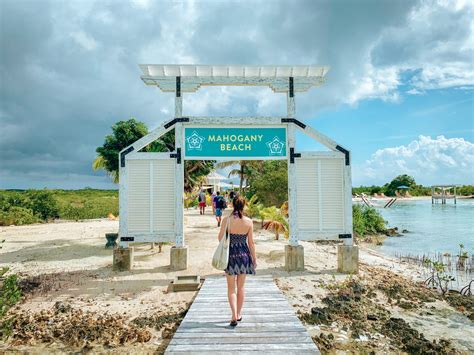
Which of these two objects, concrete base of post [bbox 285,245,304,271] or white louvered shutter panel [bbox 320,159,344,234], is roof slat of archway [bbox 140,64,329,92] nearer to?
white louvered shutter panel [bbox 320,159,344,234]

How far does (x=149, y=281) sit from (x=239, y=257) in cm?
379

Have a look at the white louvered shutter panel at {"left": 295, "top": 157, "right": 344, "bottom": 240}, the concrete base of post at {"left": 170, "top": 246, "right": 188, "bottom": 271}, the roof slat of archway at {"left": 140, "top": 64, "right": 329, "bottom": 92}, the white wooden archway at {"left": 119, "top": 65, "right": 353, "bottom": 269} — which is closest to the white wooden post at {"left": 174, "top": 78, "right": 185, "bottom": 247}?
the white wooden archway at {"left": 119, "top": 65, "right": 353, "bottom": 269}

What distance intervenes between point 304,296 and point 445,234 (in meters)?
19.3

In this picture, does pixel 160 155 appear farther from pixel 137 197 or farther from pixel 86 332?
pixel 86 332

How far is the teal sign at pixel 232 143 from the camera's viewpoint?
7.75 metres

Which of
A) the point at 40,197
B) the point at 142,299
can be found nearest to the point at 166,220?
the point at 142,299

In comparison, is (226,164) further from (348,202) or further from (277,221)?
(348,202)

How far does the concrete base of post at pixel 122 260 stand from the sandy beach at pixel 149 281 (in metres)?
0.18

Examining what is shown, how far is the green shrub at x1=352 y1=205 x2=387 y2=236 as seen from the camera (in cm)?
1804

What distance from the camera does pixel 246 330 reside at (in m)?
4.05

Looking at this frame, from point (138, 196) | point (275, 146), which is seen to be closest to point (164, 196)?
point (138, 196)

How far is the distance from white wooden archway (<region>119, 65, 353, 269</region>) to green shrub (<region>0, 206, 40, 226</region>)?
15109 mm

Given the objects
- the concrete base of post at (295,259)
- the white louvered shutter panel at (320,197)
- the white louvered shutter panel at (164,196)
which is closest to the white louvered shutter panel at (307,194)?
the white louvered shutter panel at (320,197)

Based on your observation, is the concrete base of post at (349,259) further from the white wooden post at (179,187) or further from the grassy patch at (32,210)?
the grassy patch at (32,210)
